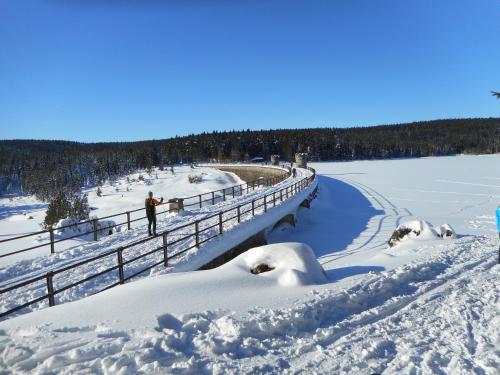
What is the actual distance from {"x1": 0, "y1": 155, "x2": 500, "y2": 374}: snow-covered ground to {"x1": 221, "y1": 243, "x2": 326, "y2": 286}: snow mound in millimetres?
25

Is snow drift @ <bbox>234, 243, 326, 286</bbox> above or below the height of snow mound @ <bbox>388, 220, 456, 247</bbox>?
above

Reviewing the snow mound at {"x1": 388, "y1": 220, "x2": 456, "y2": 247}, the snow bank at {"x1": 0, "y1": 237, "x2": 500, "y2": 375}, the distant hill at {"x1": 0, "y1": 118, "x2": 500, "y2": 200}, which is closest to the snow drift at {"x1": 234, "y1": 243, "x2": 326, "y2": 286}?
the snow bank at {"x1": 0, "y1": 237, "x2": 500, "y2": 375}

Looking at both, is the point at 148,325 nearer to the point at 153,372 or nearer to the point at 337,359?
the point at 153,372

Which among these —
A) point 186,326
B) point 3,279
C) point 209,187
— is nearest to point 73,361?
point 186,326

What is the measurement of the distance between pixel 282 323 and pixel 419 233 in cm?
952

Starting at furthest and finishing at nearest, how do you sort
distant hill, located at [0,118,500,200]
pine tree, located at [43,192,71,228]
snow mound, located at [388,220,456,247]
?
distant hill, located at [0,118,500,200] → pine tree, located at [43,192,71,228] → snow mound, located at [388,220,456,247]

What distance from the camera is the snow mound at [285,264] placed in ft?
24.0

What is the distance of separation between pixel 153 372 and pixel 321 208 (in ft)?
76.6

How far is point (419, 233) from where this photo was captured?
13438 millimetres

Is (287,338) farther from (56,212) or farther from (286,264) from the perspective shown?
(56,212)

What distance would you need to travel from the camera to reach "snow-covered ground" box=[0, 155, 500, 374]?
4.46 m

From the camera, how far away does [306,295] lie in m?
6.59

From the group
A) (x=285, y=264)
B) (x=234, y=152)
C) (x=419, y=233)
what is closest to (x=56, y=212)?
(x=285, y=264)

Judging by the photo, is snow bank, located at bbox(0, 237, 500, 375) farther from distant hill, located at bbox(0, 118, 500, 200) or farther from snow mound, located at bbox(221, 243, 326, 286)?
distant hill, located at bbox(0, 118, 500, 200)
